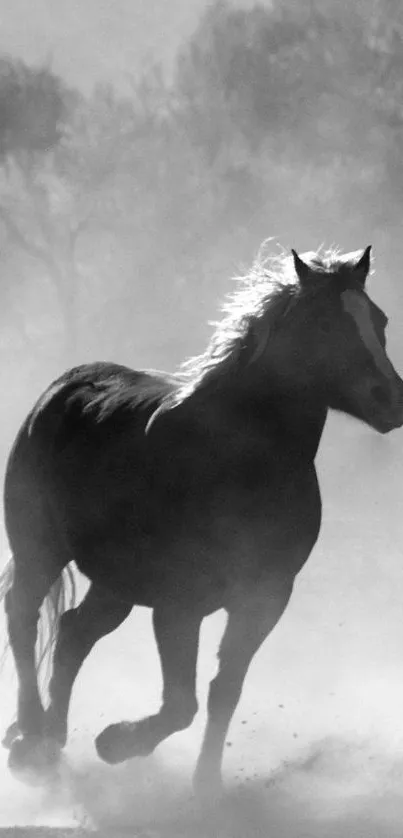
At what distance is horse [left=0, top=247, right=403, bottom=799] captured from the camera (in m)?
5.03

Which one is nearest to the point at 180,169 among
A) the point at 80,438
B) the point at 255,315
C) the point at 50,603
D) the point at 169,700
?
the point at 50,603

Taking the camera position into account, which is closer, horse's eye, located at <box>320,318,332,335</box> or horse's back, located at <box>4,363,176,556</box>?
horse's eye, located at <box>320,318,332,335</box>

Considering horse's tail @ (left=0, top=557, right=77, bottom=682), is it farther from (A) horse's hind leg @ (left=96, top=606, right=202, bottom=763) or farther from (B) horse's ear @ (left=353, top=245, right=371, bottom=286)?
(B) horse's ear @ (left=353, top=245, right=371, bottom=286)

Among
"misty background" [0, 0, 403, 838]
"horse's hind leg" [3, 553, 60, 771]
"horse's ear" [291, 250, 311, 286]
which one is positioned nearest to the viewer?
"horse's ear" [291, 250, 311, 286]

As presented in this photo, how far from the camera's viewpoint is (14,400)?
691 inches

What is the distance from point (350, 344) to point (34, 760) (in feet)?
6.25

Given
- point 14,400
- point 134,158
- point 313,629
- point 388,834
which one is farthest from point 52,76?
point 388,834

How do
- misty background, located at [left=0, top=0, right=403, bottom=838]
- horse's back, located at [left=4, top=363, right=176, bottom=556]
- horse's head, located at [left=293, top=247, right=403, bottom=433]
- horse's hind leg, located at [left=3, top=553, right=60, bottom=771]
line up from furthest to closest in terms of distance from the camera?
misty background, located at [left=0, top=0, right=403, bottom=838] → horse's hind leg, located at [left=3, top=553, right=60, bottom=771] → horse's back, located at [left=4, top=363, right=176, bottom=556] → horse's head, located at [left=293, top=247, right=403, bottom=433]

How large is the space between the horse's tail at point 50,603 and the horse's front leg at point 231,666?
0.98 meters

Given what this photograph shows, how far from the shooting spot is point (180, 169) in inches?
886

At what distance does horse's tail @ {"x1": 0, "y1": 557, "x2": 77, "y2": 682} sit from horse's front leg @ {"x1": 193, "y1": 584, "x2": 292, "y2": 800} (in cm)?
98

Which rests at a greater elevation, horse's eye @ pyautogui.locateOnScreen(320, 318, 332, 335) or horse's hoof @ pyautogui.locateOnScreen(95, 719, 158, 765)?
horse's eye @ pyautogui.locateOnScreen(320, 318, 332, 335)

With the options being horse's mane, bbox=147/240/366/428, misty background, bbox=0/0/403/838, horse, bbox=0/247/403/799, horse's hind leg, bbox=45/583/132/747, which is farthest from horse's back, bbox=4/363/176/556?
misty background, bbox=0/0/403/838

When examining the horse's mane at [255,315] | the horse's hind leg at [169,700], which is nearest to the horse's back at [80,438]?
the horse's mane at [255,315]
